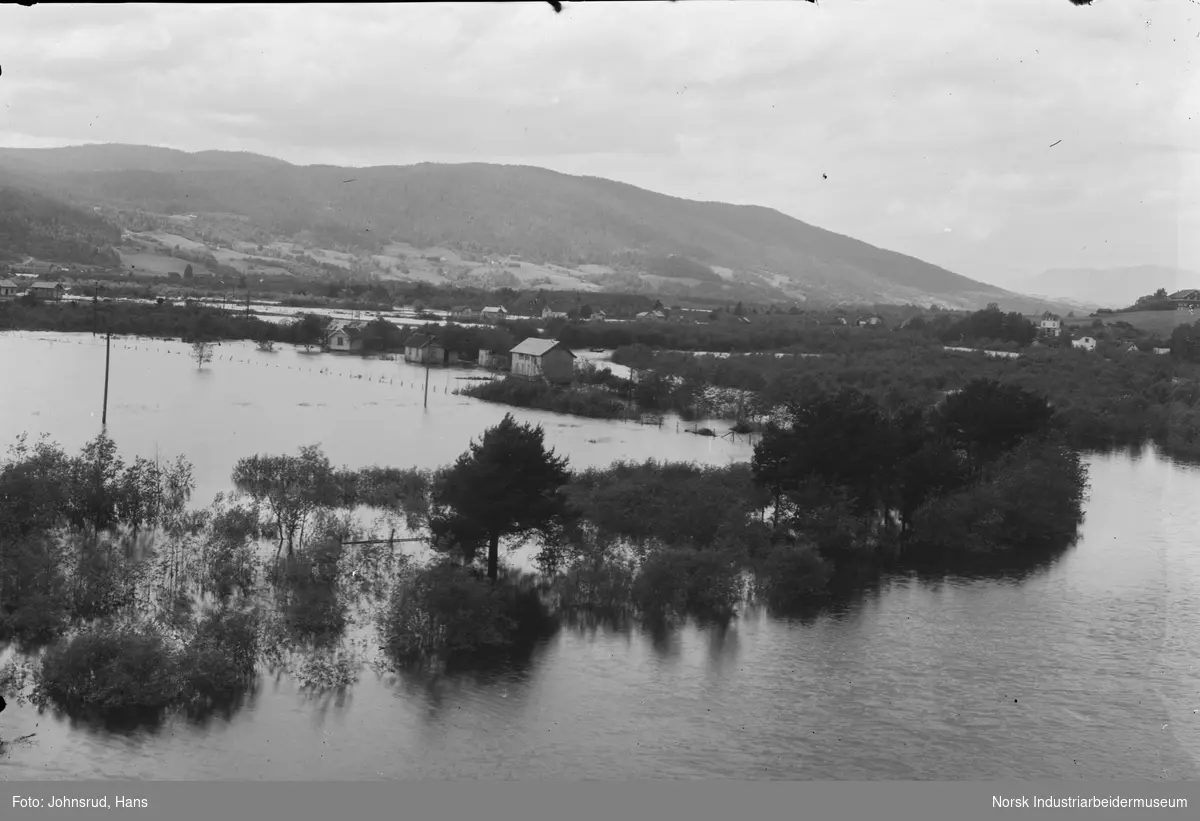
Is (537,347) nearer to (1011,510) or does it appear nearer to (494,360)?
(494,360)

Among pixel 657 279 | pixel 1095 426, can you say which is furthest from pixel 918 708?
pixel 657 279

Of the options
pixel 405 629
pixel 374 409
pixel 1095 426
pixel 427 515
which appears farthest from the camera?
pixel 1095 426

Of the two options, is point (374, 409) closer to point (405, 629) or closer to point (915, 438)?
point (915, 438)

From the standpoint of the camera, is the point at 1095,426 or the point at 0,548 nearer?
the point at 0,548

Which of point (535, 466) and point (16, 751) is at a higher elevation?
point (535, 466)

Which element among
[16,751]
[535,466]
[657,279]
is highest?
[657,279]

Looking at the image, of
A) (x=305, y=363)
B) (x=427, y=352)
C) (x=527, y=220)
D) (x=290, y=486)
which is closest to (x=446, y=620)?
(x=290, y=486)

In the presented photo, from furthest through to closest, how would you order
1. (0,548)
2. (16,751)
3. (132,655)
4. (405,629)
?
(0,548) → (405,629) → (132,655) → (16,751)

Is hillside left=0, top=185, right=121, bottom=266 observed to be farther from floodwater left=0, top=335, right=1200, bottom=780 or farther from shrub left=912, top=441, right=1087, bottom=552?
shrub left=912, top=441, right=1087, bottom=552
